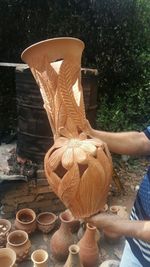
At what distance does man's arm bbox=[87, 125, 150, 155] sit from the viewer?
69.9 inches

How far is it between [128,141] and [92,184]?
48cm

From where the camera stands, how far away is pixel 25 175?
10.8ft

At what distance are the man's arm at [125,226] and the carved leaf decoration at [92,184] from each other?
9 centimetres

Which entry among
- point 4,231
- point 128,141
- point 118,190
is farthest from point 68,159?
point 118,190

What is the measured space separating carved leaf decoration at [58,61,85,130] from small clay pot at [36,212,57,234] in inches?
73.6

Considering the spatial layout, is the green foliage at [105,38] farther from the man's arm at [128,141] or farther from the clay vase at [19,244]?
the man's arm at [128,141]

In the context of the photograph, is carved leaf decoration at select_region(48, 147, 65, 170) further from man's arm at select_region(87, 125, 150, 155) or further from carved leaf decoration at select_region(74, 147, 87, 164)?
man's arm at select_region(87, 125, 150, 155)

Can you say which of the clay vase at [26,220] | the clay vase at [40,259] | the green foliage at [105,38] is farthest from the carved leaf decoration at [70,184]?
the green foliage at [105,38]

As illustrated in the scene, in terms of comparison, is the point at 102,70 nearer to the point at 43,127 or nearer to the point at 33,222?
the point at 43,127

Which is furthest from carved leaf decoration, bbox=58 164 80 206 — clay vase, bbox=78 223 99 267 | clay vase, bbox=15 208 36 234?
clay vase, bbox=15 208 36 234

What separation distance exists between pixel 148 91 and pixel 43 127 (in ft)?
8.99

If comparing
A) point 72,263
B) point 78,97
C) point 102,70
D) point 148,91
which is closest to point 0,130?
point 102,70

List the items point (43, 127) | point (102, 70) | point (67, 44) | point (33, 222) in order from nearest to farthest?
point (67, 44) < point (33, 222) < point (43, 127) < point (102, 70)

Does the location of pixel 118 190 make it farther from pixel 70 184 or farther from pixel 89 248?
pixel 70 184
